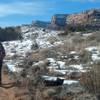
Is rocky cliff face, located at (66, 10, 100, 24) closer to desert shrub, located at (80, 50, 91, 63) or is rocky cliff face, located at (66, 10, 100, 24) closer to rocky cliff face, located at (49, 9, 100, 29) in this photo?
rocky cliff face, located at (49, 9, 100, 29)

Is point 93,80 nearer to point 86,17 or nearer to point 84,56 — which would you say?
point 84,56

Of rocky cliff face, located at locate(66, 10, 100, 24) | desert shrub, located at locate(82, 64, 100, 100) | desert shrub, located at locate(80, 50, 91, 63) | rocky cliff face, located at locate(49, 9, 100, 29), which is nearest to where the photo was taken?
desert shrub, located at locate(82, 64, 100, 100)

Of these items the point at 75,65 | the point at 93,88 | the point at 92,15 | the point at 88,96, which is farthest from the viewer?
the point at 92,15

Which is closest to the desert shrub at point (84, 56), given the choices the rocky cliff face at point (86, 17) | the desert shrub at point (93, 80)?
the desert shrub at point (93, 80)

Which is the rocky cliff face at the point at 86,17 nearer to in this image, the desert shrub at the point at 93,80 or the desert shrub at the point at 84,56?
the desert shrub at the point at 84,56

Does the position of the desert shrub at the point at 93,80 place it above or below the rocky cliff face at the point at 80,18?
above

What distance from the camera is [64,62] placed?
2158 centimetres

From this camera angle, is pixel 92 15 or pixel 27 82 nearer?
pixel 27 82

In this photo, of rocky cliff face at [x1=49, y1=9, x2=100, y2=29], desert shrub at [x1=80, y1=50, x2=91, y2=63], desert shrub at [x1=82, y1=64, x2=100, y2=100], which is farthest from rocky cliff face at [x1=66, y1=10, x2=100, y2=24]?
desert shrub at [x1=82, y1=64, x2=100, y2=100]

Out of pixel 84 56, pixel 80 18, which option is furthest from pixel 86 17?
pixel 84 56

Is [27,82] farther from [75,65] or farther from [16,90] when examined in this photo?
[75,65]

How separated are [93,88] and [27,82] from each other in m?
3.41

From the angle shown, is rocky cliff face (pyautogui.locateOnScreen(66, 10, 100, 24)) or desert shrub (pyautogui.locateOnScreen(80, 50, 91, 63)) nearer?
desert shrub (pyautogui.locateOnScreen(80, 50, 91, 63))

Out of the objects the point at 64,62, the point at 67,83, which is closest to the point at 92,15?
the point at 64,62
